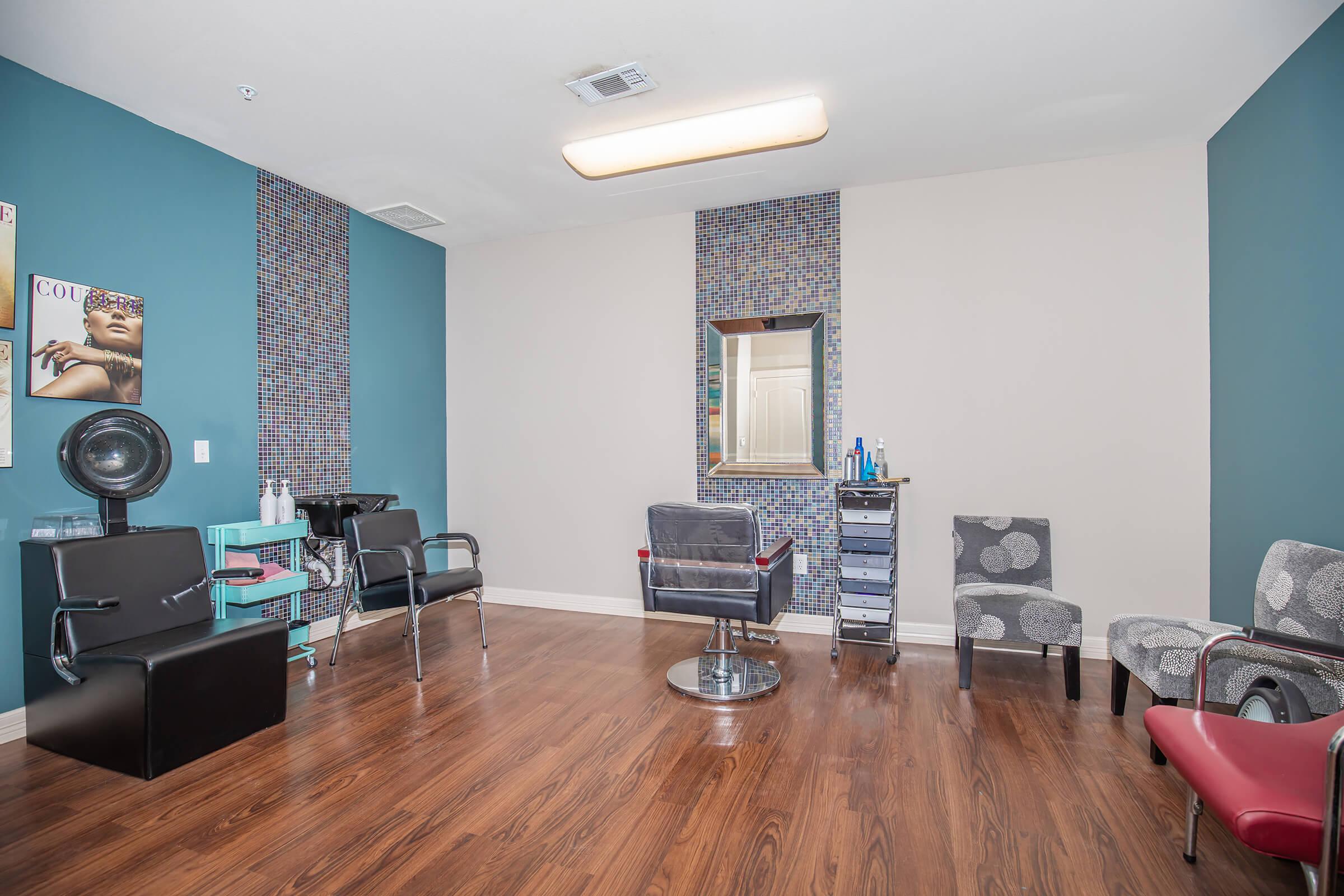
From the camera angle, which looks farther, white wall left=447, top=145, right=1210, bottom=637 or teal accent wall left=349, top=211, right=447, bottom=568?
teal accent wall left=349, top=211, right=447, bottom=568

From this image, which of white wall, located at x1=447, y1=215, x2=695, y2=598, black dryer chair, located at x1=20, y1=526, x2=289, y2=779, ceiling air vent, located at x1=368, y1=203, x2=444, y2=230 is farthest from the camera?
white wall, located at x1=447, y1=215, x2=695, y2=598

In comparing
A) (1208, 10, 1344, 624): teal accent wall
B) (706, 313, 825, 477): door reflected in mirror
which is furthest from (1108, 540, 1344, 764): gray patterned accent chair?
(706, 313, 825, 477): door reflected in mirror

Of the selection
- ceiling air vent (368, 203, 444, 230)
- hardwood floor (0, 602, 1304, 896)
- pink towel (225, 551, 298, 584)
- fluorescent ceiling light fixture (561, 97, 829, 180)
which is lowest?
hardwood floor (0, 602, 1304, 896)

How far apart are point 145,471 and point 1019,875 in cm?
Result: 389

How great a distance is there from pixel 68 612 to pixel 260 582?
924 millimetres

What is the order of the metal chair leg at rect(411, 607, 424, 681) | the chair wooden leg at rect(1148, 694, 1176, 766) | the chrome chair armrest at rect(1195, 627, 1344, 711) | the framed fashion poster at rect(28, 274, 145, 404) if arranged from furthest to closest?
the metal chair leg at rect(411, 607, 424, 681), the framed fashion poster at rect(28, 274, 145, 404), the chair wooden leg at rect(1148, 694, 1176, 766), the chrome chair armrest at rect(1195, 627, 1344, 711)

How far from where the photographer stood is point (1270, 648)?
2.29 m

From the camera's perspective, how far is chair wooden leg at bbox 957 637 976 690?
10.5 ft

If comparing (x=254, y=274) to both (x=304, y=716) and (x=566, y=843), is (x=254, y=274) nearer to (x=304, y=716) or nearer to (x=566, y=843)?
(x=304, y=716)

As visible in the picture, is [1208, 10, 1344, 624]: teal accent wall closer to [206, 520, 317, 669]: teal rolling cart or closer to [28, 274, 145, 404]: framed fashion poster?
[206, 520, 317, 669]: teal rolling cart

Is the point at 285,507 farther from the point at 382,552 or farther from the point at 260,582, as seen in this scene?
the point at 382,552

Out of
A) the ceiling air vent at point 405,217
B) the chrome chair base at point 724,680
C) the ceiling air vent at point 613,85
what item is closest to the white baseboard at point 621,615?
the chrome chair base at point 724,680

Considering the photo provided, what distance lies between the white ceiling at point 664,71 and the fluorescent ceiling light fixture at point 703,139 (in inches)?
2.9

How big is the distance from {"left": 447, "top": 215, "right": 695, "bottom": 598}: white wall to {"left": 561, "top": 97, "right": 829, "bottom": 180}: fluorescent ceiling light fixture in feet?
3.65
